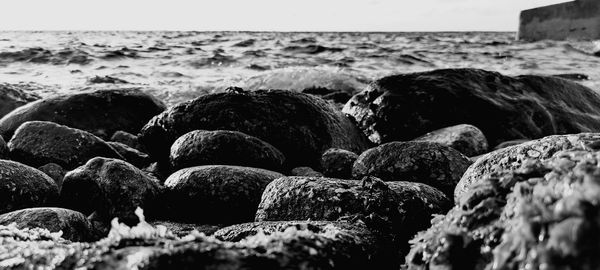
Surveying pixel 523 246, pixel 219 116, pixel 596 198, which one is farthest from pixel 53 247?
pixel 219 116

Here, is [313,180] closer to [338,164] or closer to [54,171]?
[338,164]

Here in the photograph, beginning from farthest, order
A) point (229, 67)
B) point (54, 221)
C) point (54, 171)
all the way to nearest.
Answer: point (229, 67)
point (54, 171)
point (54, 221)

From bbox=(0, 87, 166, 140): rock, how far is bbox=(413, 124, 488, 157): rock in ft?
10.3

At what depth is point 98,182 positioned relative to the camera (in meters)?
3.66

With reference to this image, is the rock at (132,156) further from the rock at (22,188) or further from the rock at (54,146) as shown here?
the rock at (22,188)

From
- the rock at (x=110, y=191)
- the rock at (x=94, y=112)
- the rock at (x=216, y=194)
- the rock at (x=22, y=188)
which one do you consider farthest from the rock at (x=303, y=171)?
the rock at (x=94, y=112)

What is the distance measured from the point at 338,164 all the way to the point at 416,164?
0.63m

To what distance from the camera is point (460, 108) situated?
597cm

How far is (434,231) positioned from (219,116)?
3869mm

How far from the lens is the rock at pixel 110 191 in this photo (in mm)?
3596

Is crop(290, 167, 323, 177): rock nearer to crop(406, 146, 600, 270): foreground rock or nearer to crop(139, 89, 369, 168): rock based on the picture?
crop(139, 89, 369, 168): rock

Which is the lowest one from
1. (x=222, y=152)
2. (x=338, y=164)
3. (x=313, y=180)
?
(x=338, y=164)

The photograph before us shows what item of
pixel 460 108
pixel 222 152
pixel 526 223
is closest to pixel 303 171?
pixel 222 152

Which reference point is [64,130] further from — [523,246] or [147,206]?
[523,246]
